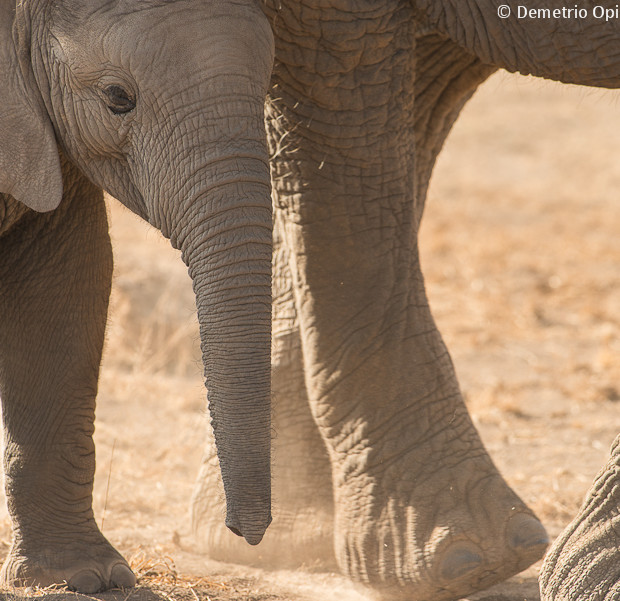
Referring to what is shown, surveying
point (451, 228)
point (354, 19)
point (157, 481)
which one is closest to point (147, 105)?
point (354, 19)

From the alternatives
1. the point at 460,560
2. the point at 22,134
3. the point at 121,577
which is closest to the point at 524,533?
the point at 460,560

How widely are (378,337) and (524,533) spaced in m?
0.78

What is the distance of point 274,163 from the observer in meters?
3.89

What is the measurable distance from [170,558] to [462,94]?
1.93 m

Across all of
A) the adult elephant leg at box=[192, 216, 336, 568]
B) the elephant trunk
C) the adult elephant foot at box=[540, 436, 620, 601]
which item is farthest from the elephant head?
the adult elephant leg at box=[192, 216, 336, 568]

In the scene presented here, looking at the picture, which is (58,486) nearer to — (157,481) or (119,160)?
(119,160)

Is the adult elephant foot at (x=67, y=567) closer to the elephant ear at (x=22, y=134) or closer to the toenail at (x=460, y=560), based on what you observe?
the toenail at (x=460, y=560)

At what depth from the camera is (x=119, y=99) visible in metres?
3.06

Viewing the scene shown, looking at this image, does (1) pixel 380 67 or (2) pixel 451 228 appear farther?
(2) pixel 451 228

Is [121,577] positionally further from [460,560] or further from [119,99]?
[119,99]

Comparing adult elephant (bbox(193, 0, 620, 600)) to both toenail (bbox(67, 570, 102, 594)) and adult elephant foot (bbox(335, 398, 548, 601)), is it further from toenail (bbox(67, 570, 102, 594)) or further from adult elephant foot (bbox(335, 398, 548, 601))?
toenail (bbox(67, 570, 102, 594))

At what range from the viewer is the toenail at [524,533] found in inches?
148

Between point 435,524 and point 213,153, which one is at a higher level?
point 213,153

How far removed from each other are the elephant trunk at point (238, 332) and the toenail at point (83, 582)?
0.85 meters
